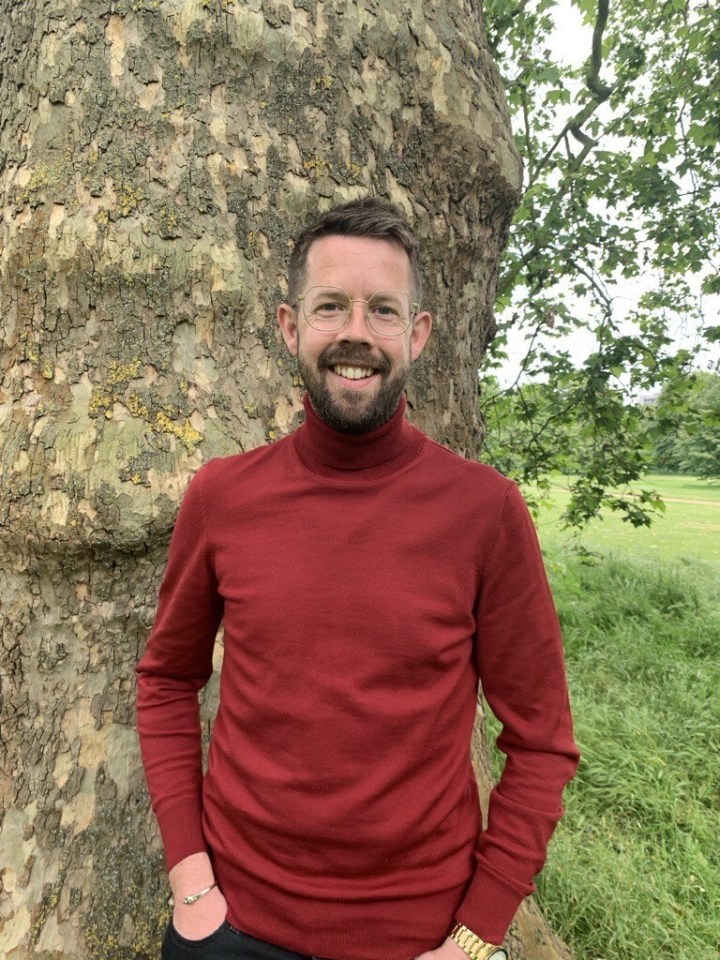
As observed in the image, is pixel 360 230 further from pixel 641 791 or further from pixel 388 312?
pixel 641 791

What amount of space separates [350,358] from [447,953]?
45.1 inches

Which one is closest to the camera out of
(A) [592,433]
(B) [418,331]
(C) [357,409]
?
(C) [357,409]

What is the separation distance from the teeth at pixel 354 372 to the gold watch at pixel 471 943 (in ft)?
3.50

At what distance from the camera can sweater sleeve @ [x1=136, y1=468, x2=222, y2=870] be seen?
148 cm

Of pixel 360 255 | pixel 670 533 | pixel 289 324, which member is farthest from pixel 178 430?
pixel 670 533

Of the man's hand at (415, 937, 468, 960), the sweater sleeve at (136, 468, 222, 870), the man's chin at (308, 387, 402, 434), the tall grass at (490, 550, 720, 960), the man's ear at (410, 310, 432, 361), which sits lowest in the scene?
the tall grass at (490, 550, 720, 960)

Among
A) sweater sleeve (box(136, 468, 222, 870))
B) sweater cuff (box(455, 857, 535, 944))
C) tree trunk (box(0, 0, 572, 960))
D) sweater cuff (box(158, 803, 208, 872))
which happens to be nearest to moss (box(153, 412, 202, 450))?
tree trunk (box(0, 0, 572, 960))

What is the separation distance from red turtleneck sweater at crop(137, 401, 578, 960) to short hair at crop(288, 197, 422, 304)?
1.13ft

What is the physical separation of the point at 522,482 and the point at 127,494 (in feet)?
15.8

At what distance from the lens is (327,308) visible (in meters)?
1.47

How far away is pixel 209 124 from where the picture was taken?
6.13ft

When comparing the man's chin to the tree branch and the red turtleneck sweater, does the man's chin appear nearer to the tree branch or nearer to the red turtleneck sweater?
the red turtleneck sweater

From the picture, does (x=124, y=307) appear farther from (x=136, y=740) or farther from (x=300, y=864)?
(x=300, y=864)

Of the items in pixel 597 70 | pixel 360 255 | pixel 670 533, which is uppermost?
pixel 597 70
